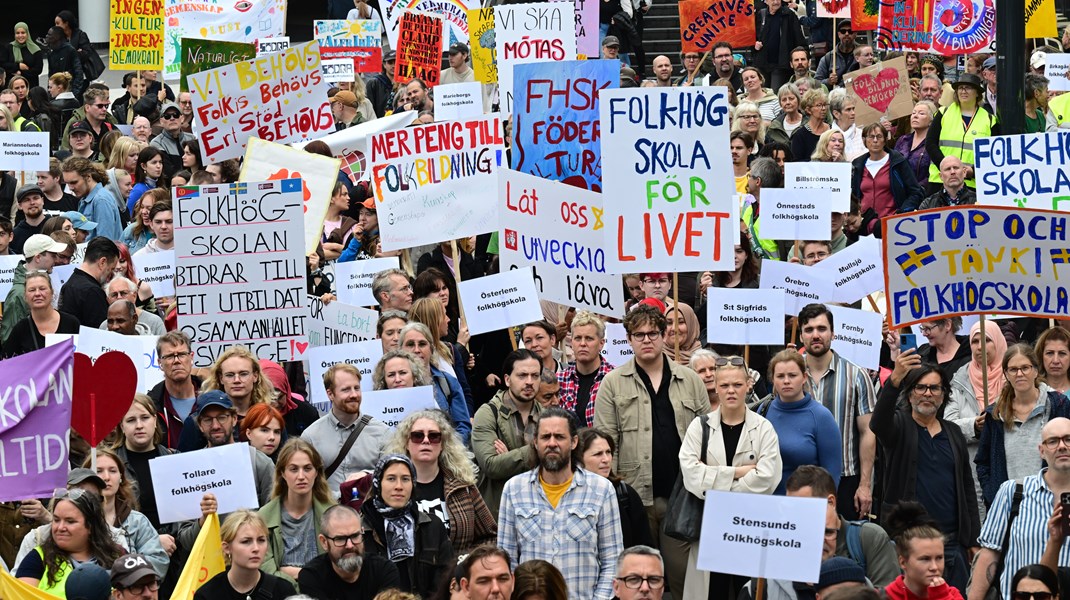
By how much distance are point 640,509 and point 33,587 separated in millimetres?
2860

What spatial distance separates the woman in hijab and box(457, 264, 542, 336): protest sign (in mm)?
2712

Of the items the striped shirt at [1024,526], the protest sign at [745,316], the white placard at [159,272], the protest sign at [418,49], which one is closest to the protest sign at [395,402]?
the protest sign at [745,316]

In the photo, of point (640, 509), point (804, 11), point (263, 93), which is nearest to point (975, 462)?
point (640, 509)

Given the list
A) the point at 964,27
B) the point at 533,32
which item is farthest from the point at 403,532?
the point at 964,27

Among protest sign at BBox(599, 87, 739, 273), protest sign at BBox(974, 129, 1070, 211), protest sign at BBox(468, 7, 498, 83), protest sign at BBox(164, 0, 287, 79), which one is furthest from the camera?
protest sign at BBox(164, 0, 287, 79)

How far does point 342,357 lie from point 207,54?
7.12 m

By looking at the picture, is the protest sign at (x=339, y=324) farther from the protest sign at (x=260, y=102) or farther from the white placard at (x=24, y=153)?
the white placard at (x=24, y=153)

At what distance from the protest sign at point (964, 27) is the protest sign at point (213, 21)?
25.2 feet

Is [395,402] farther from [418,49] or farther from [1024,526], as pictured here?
[418,49]

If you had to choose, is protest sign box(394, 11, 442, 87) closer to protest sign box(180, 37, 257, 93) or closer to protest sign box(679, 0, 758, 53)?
protest sign box(679, 0, 758, 53)

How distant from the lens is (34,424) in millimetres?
8406

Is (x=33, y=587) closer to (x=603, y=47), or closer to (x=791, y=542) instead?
(x=791, y=542)

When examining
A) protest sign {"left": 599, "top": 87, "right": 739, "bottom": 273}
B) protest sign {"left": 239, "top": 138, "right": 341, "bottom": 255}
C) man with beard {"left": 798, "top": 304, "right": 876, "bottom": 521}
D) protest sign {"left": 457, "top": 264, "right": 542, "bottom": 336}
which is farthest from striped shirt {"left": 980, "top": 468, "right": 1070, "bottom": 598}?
protest sign {"left": 239, "top": 138, "right": 341, "bottom": 255}

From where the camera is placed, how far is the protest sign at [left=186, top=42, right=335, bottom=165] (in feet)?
51.5
